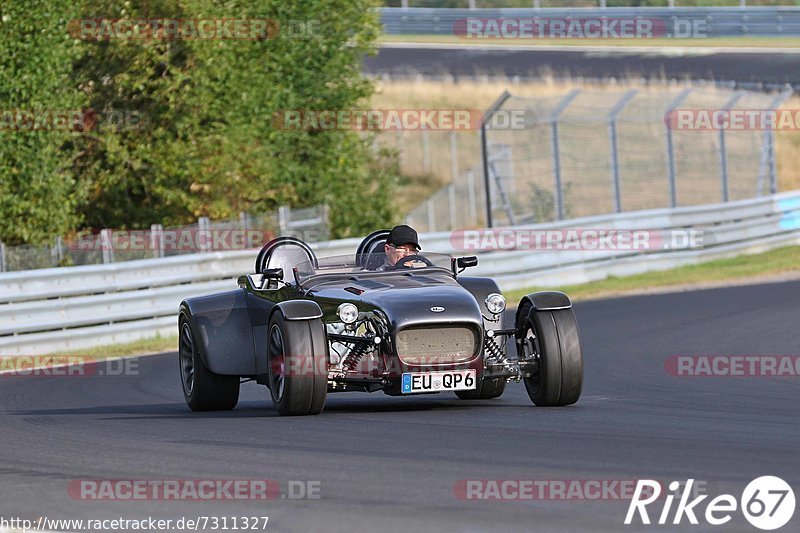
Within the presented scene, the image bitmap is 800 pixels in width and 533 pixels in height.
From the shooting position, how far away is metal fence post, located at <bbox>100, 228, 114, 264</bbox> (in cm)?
2088

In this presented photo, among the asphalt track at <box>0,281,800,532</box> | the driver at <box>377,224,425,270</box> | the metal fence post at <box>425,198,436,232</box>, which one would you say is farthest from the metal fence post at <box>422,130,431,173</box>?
the driver at <box>377,224,425,270</box>

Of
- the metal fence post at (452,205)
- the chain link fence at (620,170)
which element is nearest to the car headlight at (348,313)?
the chain link fence at (620,170)

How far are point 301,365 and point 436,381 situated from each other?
3.06ft

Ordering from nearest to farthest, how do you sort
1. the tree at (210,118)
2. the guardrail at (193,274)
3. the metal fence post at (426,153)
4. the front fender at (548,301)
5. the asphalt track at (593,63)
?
the front fender at (548,301) → the guardrail at (193,274) → the tree at (210,118) → the asphalt track at (593,63) → the metal fence post at (426,153)

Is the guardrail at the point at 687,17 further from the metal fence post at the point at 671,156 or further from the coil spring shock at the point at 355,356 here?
the coil spring shock at the point at 355,356

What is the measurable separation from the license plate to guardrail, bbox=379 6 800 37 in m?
42.2

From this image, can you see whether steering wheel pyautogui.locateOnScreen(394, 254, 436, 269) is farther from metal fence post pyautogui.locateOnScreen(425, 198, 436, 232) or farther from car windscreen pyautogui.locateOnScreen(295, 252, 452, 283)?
metal fence post pyautogui.locateOnScreen(425, 198, 436, 232)

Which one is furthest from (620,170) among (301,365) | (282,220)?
(301,365)

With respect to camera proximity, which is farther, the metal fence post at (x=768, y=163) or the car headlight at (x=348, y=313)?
the metal fence post at (x=768, y=163)

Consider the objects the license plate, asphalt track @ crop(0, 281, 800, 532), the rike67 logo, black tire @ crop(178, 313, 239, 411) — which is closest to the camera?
the rike67 logo

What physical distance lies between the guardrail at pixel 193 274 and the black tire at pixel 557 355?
986 cm

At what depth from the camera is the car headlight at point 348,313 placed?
1080cm

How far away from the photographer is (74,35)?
82.4 ft

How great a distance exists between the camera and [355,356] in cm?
1079
